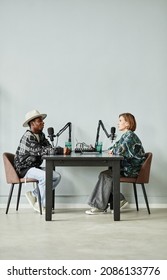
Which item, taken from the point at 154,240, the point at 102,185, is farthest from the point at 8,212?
the point at 154,240

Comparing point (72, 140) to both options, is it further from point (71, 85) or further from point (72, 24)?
point (72, 24)

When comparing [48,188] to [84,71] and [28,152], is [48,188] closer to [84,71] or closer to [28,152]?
[28,152]

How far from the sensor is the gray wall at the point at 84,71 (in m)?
6.79

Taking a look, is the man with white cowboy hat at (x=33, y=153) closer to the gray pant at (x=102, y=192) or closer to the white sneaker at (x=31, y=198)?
the white sneaker at (x=31, y=198)

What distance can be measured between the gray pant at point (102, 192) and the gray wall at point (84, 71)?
0.63 m

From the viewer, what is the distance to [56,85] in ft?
22.3

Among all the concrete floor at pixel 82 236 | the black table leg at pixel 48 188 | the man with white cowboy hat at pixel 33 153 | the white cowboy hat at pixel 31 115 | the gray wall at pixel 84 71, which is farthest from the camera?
the gray wall at pixel 84 71

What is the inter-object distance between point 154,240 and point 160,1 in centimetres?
335

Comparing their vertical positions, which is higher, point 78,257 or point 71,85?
point 71,85

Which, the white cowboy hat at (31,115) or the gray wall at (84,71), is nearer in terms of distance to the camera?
the white cowboy hat at (31,115)

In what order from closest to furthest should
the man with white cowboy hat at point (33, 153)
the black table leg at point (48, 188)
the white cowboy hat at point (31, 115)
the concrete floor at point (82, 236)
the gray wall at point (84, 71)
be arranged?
1. the concrete floor at point (82, 236)
2. the black table leg at point (48, 188)
3. the man with white cowboy hat at point (33, 153)
4. the white cowboy hat at point (31, 115)
5. the gray wall at point (84, 71)

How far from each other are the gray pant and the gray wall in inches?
24.6

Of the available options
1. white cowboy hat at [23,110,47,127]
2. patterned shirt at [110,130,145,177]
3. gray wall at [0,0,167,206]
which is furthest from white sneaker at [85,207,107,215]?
white cowboy hat at [23,110,47,127]

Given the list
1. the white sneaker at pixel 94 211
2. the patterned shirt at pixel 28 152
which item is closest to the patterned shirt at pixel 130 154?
the white sneaker at pixel 94 211
